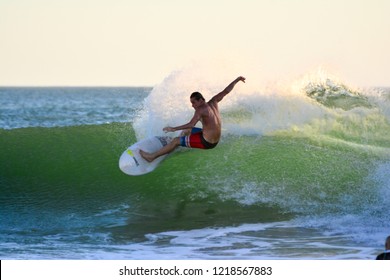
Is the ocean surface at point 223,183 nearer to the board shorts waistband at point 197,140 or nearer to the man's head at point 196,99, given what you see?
the board shorts waistband at point 197,140

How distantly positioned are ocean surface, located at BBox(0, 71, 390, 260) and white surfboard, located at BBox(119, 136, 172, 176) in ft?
1.56

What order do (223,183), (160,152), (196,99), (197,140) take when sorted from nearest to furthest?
1. (196,99)
2. (197,140)
3. (160,152)
4. (223,183)

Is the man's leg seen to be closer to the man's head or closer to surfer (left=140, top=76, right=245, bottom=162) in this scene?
surfer (left=140, top=76, right=245, bottom=162)

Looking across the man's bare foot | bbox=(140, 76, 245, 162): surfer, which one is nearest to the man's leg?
the man's bare foot

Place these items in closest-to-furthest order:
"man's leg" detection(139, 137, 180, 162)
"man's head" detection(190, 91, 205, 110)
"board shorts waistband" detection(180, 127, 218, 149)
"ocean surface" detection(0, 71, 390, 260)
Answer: "ocean surface" detection(0, 71, 390, 260) < "man's head" detection(190, 91, 205, 110) < "board shorts waistband" detection(180, 127, 218, 149) < "man's leg" detection(139, 137, 180, 162)

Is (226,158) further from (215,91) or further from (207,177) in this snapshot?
(215,91)

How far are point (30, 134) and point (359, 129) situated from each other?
593cm

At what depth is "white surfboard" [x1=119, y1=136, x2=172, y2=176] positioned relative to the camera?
9.02 metres

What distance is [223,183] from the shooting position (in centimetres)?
961

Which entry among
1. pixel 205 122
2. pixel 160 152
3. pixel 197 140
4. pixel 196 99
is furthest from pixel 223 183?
pixel 196 99

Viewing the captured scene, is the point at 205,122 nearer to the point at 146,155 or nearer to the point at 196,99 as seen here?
the point at 196,99

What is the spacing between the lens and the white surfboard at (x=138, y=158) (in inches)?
355

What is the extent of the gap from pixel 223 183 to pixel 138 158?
49.8 inches
